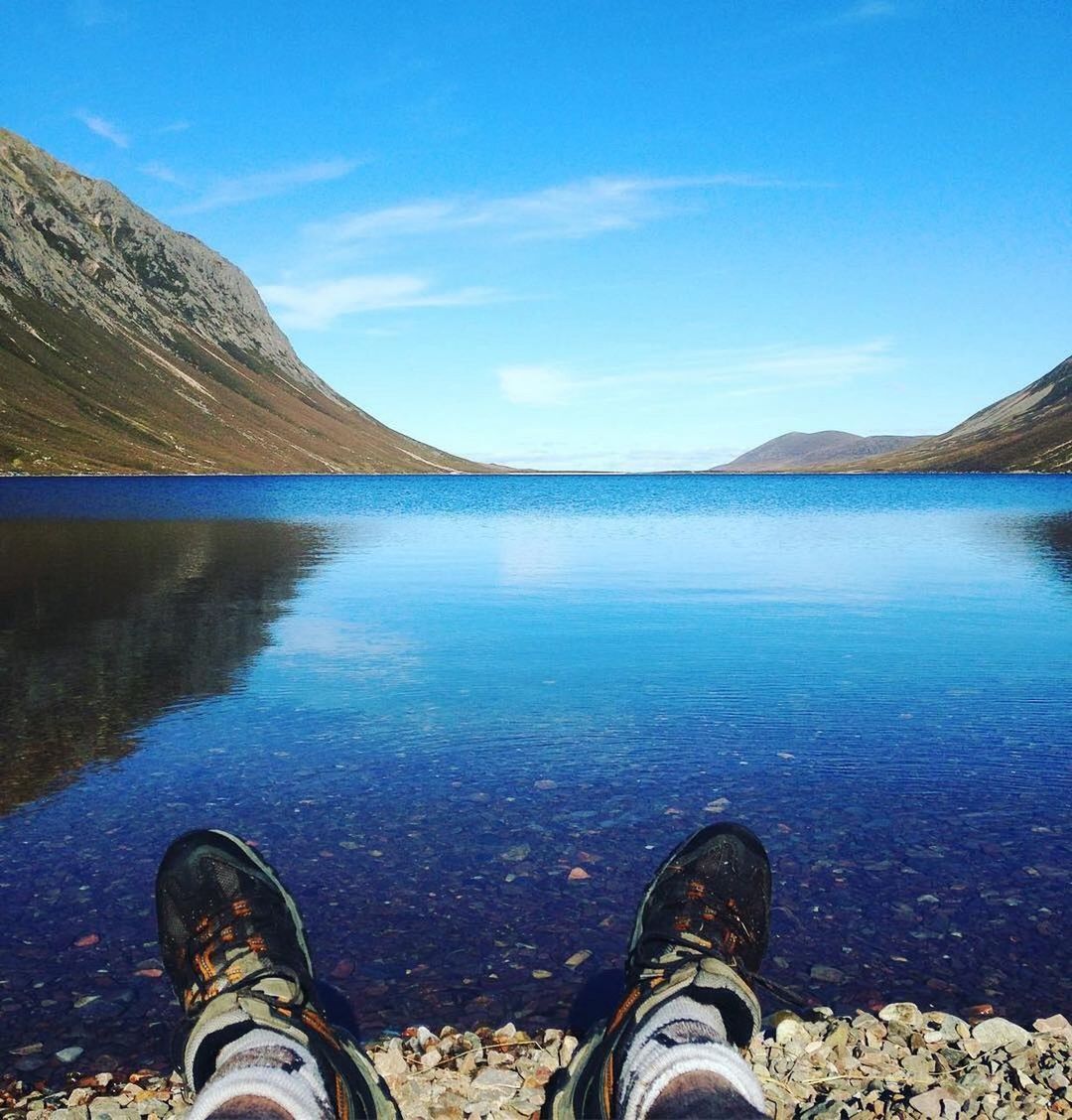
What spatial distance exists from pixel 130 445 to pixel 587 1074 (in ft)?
644

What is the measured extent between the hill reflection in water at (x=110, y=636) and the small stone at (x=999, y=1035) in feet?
28.2

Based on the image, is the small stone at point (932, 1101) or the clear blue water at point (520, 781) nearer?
the small stone at point (932, 1101)

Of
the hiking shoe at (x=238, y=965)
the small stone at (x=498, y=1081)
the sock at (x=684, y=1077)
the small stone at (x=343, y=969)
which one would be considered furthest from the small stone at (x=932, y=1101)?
the small stone at (x=343, y=969)

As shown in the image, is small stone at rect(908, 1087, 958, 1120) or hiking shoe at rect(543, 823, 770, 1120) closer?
hiking shoe at rect(543, 823, 770, 1120)

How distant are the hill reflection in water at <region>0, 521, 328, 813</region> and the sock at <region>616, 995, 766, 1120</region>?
7.53m

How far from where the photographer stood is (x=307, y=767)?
33.7ft

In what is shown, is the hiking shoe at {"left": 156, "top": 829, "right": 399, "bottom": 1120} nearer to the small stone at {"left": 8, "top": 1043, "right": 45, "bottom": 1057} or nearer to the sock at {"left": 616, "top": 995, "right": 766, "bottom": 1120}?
the small stone at {"left": 8, "top": 1043, "right": 45, "bottom": 1057}

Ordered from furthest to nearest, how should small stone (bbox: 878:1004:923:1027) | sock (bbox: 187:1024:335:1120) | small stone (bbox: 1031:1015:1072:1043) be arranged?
small stone (bbox: 878:1004:923:1027)
small stone (bbox: 1031:1015:1072:1043)
sock (bbox: 187:1024:335:1120)

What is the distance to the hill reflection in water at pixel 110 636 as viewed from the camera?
37.4 feet

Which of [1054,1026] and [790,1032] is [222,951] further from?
[1054,1026]

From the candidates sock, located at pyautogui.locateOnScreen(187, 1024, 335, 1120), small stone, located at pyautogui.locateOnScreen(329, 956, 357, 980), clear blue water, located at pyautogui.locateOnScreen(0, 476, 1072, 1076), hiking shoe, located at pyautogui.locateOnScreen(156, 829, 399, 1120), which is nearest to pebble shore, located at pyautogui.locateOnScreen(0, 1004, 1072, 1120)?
clear blue water, located at pyautogui.locateOnScreen(0, 476, 1072, 1076)

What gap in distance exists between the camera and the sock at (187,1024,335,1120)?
3674 millimetres

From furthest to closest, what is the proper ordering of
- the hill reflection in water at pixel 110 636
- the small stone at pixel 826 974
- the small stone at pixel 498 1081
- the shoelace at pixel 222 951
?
1. the hill reflection in water at pixel 110 636
2. the small stone at pixel 826 974
3. the small stone at pixel 498 1081
4. the shoelace at pixel 222 951

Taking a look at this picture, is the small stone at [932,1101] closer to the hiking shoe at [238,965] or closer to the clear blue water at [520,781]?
the clear blue water at [520,781]
